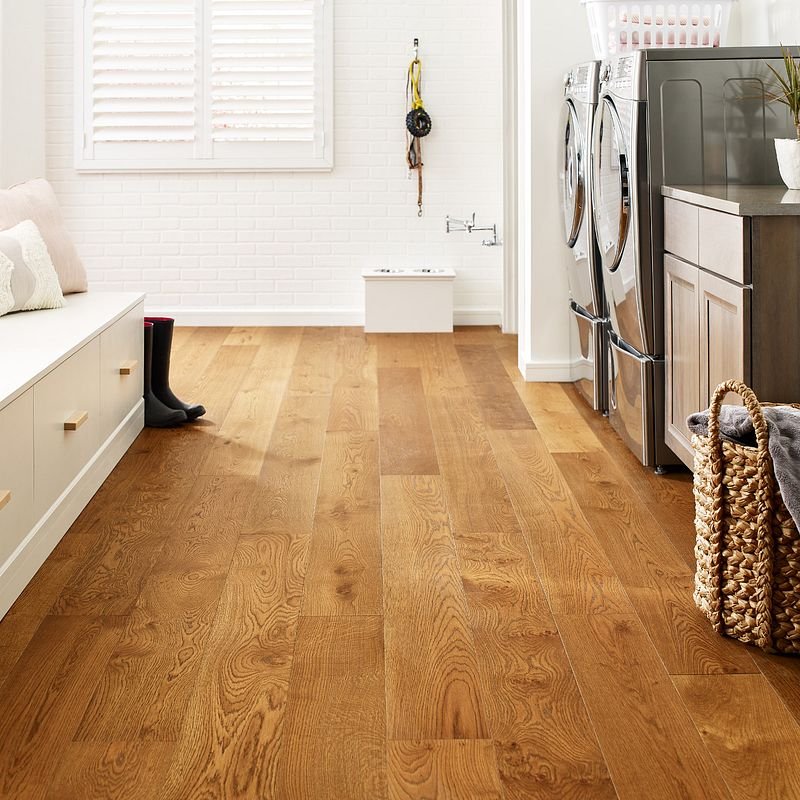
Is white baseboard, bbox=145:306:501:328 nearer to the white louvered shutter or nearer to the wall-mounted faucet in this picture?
the wall-mounted faucet

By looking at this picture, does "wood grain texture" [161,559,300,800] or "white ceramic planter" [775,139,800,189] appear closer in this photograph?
"wood grain texture" [161,559,300,800]

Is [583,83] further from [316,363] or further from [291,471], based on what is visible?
[316,363]

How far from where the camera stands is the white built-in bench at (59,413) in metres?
2.37

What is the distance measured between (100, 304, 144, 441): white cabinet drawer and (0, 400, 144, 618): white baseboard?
52 millimetres

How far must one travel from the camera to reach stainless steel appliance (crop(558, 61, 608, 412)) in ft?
12.9

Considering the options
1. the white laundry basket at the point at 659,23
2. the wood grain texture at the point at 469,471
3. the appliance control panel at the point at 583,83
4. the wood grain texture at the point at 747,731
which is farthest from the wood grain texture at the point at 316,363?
the wood grain texture at the point at 747,731

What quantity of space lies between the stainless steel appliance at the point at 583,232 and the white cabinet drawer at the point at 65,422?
181 cm

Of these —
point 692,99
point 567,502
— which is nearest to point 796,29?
point 692,99

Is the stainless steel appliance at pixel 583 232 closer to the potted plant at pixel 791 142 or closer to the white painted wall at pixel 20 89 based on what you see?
the potted plant at pixel 791 142

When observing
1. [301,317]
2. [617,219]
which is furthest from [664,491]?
[301,317]

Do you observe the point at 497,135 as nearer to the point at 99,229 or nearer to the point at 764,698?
the point at 99,229

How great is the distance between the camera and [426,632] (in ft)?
7.20

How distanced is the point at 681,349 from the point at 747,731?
1.49 meters

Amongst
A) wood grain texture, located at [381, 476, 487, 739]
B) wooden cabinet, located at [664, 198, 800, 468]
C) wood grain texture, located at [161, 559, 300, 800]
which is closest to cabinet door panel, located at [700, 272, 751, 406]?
wooden cabinet, located at [664, 198, 800, 468]
